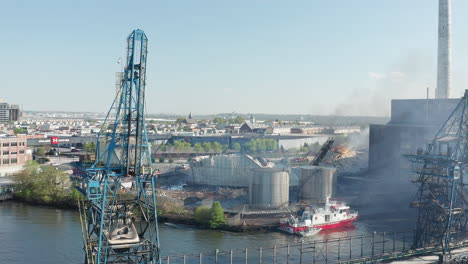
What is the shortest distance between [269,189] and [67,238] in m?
10.4

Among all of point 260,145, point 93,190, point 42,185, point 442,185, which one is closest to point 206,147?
point 260,145

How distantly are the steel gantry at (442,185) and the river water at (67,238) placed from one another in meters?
5.15

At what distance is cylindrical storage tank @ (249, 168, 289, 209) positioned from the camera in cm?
2700

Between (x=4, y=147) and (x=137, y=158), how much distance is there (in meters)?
27.9

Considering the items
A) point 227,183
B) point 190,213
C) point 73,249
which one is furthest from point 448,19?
point 73,249

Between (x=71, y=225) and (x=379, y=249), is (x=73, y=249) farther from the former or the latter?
(x=379, y=249)

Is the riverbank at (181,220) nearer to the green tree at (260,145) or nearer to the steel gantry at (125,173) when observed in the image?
the steel gantry at (125,173)

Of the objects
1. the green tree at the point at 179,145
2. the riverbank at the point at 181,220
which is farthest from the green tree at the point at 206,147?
the riverbank at the point at 181,220

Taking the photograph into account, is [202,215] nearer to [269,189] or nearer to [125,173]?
→ [269,189]

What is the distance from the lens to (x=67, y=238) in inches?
823

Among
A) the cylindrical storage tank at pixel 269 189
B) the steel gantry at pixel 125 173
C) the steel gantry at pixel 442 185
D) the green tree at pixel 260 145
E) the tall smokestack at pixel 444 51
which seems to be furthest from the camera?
the green tree at pixel 260 145

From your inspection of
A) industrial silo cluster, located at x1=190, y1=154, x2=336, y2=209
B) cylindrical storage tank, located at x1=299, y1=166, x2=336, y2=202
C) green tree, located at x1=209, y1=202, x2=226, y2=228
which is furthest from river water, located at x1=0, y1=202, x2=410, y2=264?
industrial silo cluster, located at x1=190, y1=154, x2=336, y2=209

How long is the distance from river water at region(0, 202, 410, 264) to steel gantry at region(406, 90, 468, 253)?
5148 mm

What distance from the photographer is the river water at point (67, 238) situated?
60.8 feet
